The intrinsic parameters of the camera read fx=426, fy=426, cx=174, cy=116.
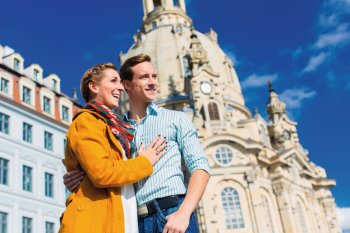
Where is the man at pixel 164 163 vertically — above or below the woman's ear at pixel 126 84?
below

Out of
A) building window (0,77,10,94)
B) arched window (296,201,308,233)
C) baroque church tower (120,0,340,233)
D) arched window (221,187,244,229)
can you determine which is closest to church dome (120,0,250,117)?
baroque church tower (120,0,340,233)

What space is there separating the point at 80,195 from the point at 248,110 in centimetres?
5061

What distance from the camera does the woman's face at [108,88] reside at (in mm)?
4395

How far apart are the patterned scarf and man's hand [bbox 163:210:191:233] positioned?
0.88 m

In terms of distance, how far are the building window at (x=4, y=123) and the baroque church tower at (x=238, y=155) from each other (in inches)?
652

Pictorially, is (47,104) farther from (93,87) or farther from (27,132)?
(93,87)

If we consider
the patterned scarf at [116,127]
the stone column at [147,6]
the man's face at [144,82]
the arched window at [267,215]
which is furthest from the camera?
the stone column at [147,6]

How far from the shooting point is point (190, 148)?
4219mm

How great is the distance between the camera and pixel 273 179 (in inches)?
1585

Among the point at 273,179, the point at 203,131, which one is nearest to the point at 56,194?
the point at 203,131

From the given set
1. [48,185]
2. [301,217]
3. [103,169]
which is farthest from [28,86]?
[301,217]

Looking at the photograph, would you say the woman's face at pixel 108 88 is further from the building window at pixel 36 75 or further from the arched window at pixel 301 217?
the arched window at pixel 301 217

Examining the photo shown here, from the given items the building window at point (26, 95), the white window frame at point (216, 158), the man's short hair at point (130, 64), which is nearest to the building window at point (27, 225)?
the building window at point (26, 95)

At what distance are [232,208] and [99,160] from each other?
3323 centimetres
